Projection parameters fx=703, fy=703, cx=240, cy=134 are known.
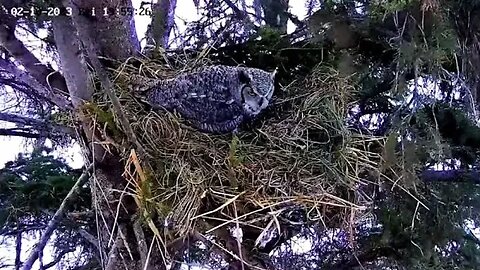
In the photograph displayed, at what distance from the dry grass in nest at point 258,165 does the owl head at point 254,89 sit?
44 mm

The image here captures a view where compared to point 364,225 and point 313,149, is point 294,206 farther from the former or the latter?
point 364,225

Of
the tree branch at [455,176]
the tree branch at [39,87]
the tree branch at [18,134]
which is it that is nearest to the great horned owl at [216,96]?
the tree branch at [39,87]

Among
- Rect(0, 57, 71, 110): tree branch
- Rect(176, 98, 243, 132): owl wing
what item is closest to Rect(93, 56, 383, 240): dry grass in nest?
Rect(176, 98, 243, 132): owl wing

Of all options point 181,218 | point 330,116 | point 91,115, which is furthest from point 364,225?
point 91,115

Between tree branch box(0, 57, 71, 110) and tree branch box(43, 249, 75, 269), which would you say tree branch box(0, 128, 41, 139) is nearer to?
tree branch box(43, 249, 75, 269)

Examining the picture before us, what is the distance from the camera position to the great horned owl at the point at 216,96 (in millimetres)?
1388

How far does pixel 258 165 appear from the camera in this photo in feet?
4.14

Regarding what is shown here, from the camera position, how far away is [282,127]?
1.39m

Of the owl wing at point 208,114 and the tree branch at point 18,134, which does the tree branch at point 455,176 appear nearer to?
the owl wing at point 208,114

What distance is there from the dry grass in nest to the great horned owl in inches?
1.0

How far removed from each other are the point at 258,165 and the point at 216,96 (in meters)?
0.21

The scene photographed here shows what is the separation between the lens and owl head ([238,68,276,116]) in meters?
1.38
